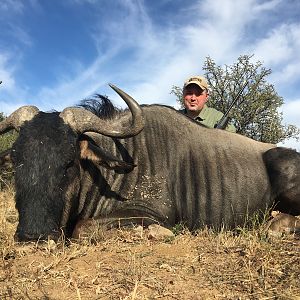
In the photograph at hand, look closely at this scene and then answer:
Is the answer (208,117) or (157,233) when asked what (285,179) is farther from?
(208,117)

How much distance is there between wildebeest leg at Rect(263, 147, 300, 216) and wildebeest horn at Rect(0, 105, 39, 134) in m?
2.83

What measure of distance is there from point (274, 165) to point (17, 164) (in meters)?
3.00

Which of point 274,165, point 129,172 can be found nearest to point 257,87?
point 274,165


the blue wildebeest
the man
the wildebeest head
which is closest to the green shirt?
the man

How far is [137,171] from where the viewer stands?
4520 millimetres

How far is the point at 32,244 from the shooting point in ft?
10.7

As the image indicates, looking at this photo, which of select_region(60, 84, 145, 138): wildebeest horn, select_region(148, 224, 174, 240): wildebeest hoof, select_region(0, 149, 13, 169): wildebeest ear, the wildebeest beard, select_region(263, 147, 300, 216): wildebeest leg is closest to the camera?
the wildebeest beard

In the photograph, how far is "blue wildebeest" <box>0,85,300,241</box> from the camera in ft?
12.2

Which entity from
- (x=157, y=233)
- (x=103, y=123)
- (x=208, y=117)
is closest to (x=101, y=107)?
(x=103, y=123)

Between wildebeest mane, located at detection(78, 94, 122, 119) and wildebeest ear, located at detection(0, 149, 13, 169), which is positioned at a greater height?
wildebeest mane, located at detection(78, 94, 122, 119)

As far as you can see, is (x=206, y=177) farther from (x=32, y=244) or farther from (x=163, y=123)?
(x=32, y=244)

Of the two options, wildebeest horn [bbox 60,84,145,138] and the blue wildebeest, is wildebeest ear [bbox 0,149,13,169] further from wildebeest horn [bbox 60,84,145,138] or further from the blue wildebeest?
wildebeest horn [bbox 60,84,145,138]

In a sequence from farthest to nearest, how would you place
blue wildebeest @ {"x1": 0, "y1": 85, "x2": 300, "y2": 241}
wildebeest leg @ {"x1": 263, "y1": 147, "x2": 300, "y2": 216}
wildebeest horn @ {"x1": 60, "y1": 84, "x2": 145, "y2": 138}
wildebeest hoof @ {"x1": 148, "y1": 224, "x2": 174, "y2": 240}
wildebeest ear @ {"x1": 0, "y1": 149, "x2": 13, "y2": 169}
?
1. wildebeest leg @ {"x1": 263, "y1": 147, "x2": 300, "y2": 216}
2. wildebeest ear @ {"x1": 0, "y1": 149, "x2": 13, "y2": 169}
3. wildebeest horn @ {"x1": 60, "y1": 84, "x2": 145, "y2": 138}
4. blue wildebeest @ {"x1": 0, "y1": 85, "x2": 300, "y2": 241}
5. wildebeest hoof @ {"x1": 148, "y1": 224, "x2": 174, "y2": 240}

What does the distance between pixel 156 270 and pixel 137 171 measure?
1.95 m
